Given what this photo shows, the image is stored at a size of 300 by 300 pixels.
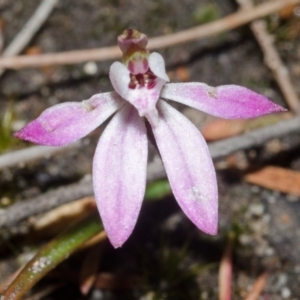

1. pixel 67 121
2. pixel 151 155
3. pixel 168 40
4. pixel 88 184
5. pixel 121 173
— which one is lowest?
pixel 151 155

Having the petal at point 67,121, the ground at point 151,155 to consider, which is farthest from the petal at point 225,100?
the ground at point 151,155

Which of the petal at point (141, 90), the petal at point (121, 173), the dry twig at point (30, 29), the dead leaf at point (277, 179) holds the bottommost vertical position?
the dead leaf at point (277, 179)

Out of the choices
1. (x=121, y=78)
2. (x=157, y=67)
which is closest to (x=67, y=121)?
(x=121, y=78)

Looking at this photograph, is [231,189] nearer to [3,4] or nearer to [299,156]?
[299,156]

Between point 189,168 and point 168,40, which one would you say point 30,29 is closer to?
point 168,40

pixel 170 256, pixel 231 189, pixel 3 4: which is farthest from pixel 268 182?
pixel 3 4

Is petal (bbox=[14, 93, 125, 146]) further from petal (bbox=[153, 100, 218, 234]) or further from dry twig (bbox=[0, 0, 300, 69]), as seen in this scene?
dry twig (bbox=[0, 0, 300, 69])

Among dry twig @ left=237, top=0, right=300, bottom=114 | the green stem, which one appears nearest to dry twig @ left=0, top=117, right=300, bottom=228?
the green stem

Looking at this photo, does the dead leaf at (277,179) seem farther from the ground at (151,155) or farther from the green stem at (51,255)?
the green stem at (51,255)
